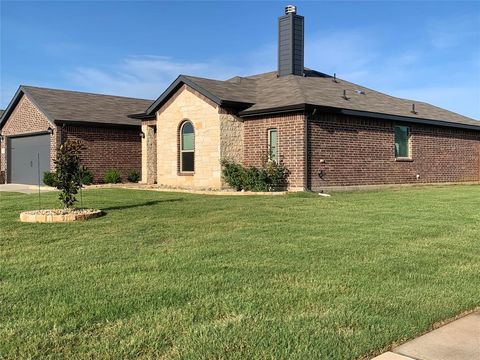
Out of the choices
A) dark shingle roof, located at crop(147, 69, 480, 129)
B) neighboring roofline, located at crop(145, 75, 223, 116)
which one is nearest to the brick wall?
neighboring roofline, located at crop(145, 75, 223, 116)

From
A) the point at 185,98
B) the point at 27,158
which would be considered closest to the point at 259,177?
the point at 185,98

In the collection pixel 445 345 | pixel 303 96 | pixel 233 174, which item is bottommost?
pixel 445 345

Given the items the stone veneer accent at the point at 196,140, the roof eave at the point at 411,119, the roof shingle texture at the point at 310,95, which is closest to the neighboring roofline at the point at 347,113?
the roof eave at the point at 411,119

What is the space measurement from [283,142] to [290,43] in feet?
21.7

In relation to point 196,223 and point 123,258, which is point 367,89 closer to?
point 196,223

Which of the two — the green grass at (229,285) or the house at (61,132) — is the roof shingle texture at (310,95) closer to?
the house at (61,132)

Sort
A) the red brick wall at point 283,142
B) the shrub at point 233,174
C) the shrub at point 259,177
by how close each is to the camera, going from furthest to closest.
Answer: the shrub at point 233,174, the shrub at point 259,177, the red brick wall at point 283,142

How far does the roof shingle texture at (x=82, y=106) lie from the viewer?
23.0 metres

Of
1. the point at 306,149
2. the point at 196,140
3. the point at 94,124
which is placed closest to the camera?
the point at 306,149

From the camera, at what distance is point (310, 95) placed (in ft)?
57.8

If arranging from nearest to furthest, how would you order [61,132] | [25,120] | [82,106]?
[61,132], [82,106], [25,120]

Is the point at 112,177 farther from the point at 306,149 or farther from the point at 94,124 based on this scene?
the point at 306,149

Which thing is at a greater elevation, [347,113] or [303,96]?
[303,96]

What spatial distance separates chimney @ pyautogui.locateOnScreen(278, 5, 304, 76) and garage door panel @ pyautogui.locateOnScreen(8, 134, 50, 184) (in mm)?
11495
